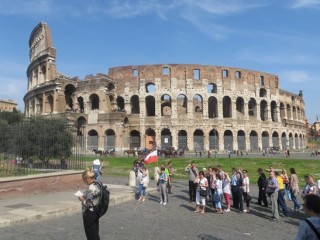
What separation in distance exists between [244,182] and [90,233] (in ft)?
22.7

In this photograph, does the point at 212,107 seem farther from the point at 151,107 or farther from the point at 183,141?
the point at 151,107

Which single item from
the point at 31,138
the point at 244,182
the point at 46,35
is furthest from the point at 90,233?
the point at 46,35

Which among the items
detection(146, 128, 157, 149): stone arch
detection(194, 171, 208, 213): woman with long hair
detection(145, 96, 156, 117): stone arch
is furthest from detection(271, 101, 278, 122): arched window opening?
detection(194, 171, 208, 213): woman with long hair

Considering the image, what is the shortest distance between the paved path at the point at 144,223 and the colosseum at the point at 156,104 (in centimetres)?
3132

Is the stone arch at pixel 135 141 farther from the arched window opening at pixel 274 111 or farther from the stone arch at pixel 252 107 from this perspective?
the arched window opening at pixel 274 111

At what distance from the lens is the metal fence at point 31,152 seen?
12617 millimetres

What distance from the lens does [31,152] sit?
1376cm

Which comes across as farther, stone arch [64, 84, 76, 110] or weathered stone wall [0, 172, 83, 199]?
stone arch [64, 84, 76, 110]

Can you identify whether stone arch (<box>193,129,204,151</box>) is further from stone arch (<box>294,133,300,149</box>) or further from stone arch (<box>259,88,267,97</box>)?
stone arch (<box>294,133,300,149</box>)

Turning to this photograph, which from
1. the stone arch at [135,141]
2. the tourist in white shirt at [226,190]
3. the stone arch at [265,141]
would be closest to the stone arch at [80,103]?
the stone arch at [135,141]

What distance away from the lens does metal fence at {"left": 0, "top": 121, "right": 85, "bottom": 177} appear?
12.6 metres

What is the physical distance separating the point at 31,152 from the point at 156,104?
32.5 meters

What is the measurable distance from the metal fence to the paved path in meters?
1.79

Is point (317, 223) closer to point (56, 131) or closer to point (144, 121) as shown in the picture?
point (56, 131)
